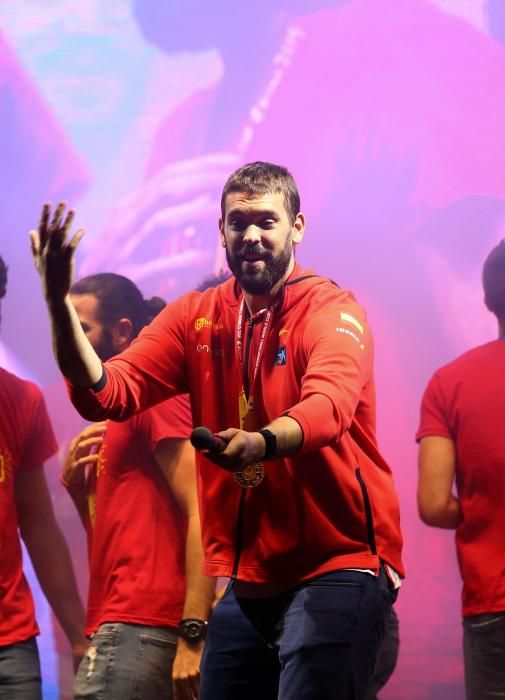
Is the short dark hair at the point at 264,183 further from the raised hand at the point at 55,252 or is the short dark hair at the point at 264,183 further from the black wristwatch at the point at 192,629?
the black wristwatch at the point at 192,629

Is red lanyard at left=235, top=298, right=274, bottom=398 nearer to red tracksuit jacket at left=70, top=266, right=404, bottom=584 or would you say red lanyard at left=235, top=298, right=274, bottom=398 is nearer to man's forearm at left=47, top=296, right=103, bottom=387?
red tracksuit jacket at left=70, top=266, right=404, bottom=584

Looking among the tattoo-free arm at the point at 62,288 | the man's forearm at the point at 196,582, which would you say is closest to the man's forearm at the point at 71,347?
the tattoo-free arm at the point at 62,288

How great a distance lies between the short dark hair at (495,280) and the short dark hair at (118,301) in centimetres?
108

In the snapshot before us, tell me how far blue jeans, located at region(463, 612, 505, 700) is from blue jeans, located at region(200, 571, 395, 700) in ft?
2.97

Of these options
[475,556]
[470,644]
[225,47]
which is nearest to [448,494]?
[475,556]

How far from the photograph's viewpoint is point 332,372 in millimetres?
1887

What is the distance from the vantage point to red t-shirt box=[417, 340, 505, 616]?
9.29ft

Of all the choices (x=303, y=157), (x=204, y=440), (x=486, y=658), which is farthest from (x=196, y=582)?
(x=303, y=157)

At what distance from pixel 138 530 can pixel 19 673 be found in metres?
0.53

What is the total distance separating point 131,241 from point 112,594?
1.53m

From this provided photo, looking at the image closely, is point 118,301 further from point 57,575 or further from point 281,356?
point 281,356

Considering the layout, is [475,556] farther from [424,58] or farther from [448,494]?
[424,58]

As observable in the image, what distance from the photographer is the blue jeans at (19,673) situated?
277cm

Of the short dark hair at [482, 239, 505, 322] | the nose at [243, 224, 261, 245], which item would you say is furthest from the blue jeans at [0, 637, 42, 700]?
the short dark hair at [482, 239, 505, 322]
